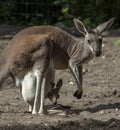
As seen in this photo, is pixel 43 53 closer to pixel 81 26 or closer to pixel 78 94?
pixel 78 94

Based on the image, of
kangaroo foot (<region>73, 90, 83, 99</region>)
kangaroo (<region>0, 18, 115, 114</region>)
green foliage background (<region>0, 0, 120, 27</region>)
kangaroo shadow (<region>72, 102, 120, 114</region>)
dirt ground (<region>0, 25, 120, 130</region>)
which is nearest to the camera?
dirt ground (<region>0, 25, 120, 130</region>)

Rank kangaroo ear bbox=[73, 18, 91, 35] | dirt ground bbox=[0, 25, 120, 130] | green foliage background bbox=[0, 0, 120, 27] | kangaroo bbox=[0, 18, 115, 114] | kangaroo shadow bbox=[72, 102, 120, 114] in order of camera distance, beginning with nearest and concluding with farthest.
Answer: dirt ground bbox=[0, 25, 120, 130], kangaroo bbox=[0, 18, 115, 114], kangaroo shadow bbox=[72, 102, 120, 114], kangaroo ear bbox=[73, 18, 91, 35], green foliage background bbox=[0, 0, 120, 27]

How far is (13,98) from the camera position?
352 inches

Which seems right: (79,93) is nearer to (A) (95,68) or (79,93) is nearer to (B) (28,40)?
(B) (28,40)

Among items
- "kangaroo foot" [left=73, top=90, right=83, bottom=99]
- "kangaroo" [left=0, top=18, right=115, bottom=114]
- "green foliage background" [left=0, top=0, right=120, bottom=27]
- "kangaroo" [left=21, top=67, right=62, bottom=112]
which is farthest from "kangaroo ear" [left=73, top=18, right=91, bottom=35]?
"green foliage background" [left=0, top=0, right=120, bottom=27]

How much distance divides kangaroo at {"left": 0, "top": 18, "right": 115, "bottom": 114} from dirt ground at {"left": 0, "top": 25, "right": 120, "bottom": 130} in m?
0.29

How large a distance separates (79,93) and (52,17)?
7.54 metres

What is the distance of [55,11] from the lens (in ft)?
53.2

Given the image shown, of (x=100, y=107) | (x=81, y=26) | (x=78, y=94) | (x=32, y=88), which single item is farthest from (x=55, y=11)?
(x=32, y=88)

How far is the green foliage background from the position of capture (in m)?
15.7

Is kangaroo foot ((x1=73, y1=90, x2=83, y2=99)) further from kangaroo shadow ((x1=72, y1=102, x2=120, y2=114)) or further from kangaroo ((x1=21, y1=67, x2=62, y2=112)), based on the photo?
kangaroo ((x1=21, y1=67, x2=62, y2=112))

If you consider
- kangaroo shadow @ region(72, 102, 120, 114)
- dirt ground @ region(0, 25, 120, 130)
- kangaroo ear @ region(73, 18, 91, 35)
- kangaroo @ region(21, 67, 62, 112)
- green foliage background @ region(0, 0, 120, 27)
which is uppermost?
kangaroo ear @ region(73, 18, 91, 35)

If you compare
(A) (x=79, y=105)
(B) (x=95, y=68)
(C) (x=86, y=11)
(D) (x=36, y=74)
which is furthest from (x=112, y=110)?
(C) (x=86, y=11)

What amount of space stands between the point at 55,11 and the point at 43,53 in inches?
333
